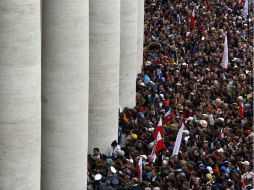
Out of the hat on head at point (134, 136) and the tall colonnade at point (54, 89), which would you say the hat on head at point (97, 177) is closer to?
the tall colonnade at point (54, 89)

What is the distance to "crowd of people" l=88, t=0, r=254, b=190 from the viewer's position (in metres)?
31.2

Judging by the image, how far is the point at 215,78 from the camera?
44281 millimetres

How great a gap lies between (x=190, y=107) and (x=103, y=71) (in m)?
7.85

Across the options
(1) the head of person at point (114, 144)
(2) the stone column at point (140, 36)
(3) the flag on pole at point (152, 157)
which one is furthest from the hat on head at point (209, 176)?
(2) the stone column at point (140, 36)

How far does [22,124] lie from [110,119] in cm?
929

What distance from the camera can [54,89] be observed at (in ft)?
91.6

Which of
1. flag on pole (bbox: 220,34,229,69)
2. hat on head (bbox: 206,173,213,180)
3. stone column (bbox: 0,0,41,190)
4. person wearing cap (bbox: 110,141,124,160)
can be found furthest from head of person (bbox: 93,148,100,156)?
flag on pole (bbox: 220,34,229,69)

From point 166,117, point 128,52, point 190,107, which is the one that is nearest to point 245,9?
point 190,107

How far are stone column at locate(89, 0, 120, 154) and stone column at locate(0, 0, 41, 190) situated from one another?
8.03 meters

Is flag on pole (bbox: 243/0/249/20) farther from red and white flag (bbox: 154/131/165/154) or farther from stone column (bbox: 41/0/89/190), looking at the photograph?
stone column (bbox: 41/0/89/190)

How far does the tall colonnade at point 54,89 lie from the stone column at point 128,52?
5098mm

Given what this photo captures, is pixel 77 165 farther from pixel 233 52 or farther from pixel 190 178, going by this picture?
pixel 233 52

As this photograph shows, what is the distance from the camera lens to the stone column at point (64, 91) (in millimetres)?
27469

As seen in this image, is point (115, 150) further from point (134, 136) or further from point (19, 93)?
point (19, 93)
